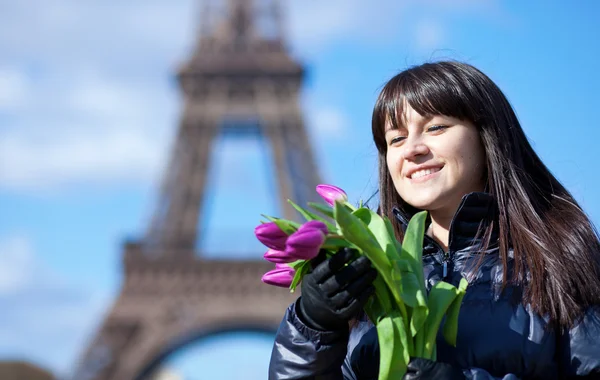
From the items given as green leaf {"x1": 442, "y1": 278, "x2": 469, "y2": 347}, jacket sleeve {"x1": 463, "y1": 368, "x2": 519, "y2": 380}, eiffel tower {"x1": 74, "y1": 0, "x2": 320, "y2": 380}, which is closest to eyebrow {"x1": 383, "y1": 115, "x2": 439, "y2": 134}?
green leaf {"x1": 442, "y1": 278, "x2": 469, "y2": 347}

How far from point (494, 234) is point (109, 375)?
23.6 meters

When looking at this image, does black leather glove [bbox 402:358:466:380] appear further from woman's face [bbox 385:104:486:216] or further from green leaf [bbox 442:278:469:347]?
woman's face [bbox 385:104:486:216]

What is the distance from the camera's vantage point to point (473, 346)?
2.07 meters

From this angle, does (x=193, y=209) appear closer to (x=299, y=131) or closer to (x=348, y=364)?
(x=299, y=131)

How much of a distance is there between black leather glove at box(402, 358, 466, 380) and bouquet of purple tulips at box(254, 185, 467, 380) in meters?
0.02

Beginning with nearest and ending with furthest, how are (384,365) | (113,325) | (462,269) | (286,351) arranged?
(384,365), (286,351), (462,269), (113,325)

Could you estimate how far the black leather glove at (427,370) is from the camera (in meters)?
1.88

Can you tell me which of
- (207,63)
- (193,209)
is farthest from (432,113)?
(207,63)

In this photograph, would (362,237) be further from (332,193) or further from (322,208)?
(332,193)

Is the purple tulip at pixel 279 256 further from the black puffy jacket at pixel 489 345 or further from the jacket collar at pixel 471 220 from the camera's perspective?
the jacket collar at pixel 471 220

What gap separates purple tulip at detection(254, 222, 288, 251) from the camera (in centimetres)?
186

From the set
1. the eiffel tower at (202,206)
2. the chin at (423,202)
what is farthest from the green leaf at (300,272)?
the eiffel tower at (202,206)

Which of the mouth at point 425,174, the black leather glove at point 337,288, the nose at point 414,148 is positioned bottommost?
the black leather glove at point 337,288

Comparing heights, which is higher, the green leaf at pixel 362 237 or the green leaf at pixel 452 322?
the green leaf at pixel 362 237
